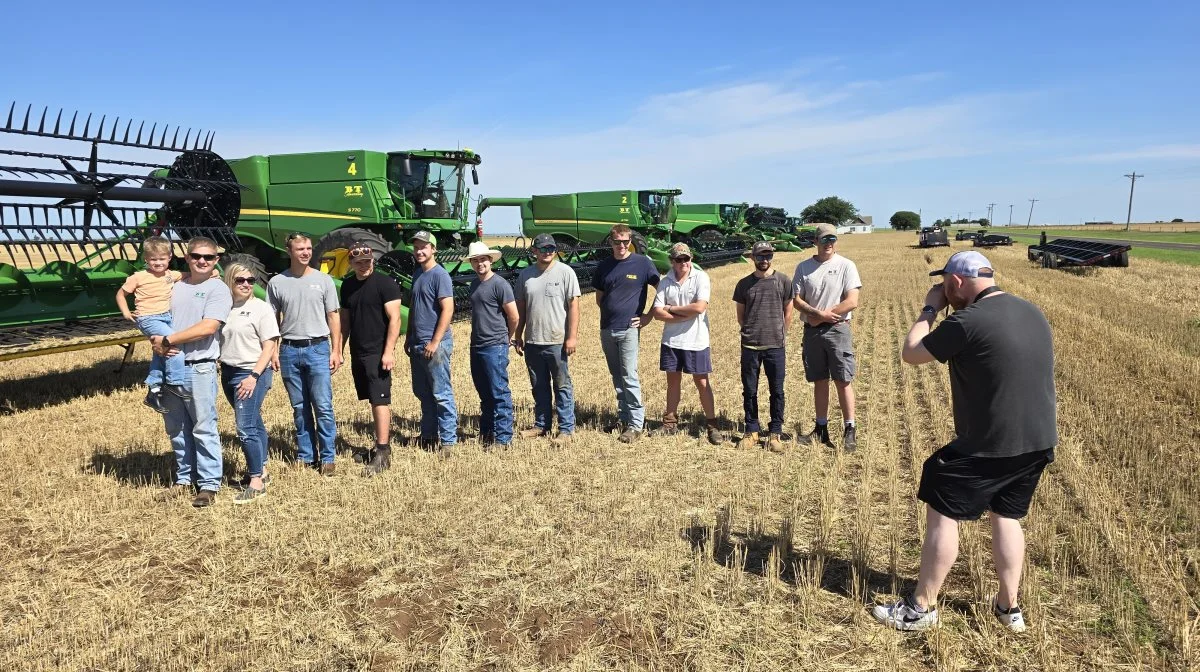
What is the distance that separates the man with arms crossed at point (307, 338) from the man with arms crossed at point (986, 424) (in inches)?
149

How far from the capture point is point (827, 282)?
5.36 m

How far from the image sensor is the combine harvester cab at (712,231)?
25159 millimetres

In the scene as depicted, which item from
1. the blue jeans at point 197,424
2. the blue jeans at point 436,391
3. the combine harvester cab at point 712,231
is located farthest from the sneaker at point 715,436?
the combine harvester cab at point 712,231

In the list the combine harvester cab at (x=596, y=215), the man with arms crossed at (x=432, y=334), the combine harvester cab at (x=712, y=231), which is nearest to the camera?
the man with arms crossed at (x=432, y=334)

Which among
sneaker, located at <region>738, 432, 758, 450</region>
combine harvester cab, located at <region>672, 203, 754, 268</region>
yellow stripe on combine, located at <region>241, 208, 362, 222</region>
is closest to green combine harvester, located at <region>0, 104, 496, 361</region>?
yellow stripe on combine, located at <region>241, 208, 362, 222</region>

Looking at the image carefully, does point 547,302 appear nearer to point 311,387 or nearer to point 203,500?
point 311,387

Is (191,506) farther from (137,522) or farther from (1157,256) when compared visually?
(1157,256)

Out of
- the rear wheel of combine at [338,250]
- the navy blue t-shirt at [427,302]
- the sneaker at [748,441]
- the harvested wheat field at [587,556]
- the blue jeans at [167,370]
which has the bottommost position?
the harvested wheat field at [587,556]

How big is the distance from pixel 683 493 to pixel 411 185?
28.6 feet

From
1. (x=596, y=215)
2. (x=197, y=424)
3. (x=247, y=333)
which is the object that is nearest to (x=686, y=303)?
(x=247, y=333)

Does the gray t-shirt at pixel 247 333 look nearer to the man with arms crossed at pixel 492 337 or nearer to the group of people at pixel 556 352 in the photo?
the group of people at pixel 556 352

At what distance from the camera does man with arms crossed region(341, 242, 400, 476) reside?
512 cm

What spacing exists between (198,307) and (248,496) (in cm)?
126

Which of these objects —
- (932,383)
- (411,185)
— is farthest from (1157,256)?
(411,185)
